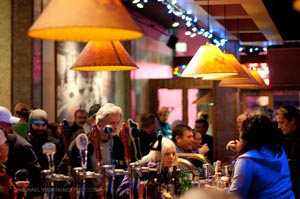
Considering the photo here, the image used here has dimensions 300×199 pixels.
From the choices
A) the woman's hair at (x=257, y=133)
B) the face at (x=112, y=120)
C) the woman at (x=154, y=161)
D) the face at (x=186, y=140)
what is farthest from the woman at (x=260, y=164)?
the face at (x=186, y=140)

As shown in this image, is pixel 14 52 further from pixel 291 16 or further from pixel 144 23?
pixel 144 23

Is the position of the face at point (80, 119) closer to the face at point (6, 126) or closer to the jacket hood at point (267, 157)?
the face at point (6, 126)

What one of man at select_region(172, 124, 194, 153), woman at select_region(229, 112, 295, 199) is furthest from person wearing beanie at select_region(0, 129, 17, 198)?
man at select_region(172, 124, 194, 153)

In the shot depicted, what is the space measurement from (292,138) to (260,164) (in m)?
2.33

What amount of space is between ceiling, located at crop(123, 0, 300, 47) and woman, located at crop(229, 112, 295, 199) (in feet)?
7.50

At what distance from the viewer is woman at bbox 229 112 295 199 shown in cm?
396

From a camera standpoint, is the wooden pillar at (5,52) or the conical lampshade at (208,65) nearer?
the conical lampshade at (208,65)

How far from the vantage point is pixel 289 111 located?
6480 mm

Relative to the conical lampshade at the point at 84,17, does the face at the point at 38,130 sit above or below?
below

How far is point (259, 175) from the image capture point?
13.0ft

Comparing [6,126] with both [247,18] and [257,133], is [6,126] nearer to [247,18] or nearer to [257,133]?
[257,133]

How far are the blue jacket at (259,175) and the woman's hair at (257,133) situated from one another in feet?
0.14

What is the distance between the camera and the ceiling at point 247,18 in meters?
7.33

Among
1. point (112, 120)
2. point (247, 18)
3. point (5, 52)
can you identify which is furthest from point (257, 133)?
point (247, 18)
